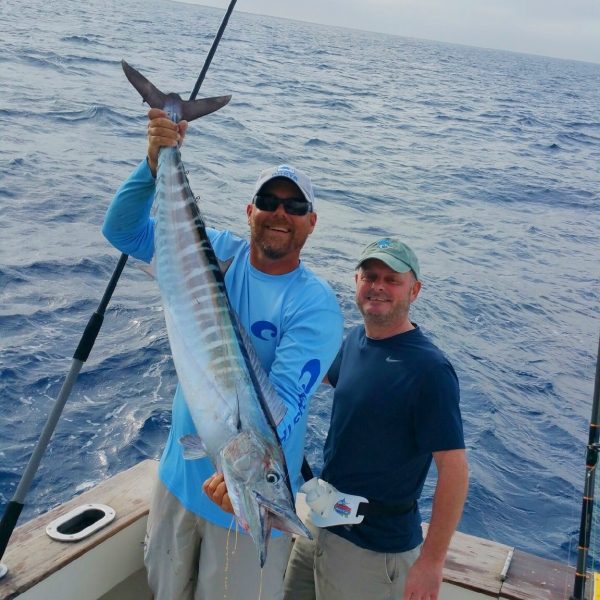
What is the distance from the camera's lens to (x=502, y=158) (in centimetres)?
2081

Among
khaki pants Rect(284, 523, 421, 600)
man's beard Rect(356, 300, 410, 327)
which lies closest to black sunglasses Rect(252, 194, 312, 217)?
man's beard Rect(356, 300, 410, 327)

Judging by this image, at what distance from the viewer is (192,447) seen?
2.11 m

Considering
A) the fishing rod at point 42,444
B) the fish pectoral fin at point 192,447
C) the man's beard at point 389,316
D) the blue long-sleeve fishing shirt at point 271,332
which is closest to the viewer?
the fish pectoral fin at point 192,447

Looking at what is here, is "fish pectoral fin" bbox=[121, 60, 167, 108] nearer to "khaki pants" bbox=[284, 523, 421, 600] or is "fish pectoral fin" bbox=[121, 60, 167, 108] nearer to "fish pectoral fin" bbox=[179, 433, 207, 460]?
"fish pectoral fin" bbox=[179, 433, 207, 460]

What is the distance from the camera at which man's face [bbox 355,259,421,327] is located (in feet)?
8.89

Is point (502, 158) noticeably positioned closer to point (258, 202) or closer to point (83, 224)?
point (83, 224)

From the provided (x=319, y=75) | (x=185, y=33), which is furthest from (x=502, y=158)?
(x=185, y=33)

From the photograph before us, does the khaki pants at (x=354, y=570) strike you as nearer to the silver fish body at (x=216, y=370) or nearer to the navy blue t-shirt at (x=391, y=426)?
the navy blue t-shirt at (x=391, y=426)

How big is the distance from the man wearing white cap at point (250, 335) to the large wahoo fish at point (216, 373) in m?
0.15

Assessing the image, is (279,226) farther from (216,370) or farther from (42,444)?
(42,444)

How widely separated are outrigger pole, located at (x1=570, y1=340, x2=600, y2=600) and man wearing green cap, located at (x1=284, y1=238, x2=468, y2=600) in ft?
2.10

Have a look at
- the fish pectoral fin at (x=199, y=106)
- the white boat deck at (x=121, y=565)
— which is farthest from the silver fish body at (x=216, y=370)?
the white boat deck at (x=121, y=565)

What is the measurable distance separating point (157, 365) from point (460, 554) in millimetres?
3774

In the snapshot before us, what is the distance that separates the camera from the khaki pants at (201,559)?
2479 mm
